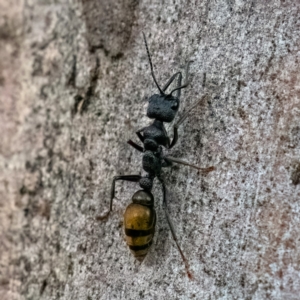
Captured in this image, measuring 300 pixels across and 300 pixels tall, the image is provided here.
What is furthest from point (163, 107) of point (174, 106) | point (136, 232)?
point (136, 232)

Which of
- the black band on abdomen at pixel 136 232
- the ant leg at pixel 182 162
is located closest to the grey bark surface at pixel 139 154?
the ant leg at pixel 182 162

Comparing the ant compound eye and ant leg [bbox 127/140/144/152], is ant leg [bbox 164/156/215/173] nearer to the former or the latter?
ant leg [bbox 127/140/144/152]

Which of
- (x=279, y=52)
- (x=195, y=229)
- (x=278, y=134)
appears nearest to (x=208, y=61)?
(x=279, y=52)

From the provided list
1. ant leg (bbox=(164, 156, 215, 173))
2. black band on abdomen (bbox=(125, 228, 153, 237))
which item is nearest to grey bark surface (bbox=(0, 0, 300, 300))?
ant leg (bbox=(164, 156, 215, 173))

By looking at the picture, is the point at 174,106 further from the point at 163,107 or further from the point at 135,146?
the point at 135,146

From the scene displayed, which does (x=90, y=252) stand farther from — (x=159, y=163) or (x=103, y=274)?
(x=159, y=163)

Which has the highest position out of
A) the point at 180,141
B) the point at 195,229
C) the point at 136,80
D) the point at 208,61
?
the point at 208,61

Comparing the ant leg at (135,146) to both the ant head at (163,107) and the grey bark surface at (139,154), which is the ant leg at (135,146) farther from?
the ant head at (163,107)
